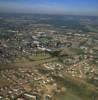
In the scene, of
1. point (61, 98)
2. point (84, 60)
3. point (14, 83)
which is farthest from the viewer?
point (84, 60)

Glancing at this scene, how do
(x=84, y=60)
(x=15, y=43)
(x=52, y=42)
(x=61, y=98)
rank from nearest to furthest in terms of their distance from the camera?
(x=61, y=98)
(x=84, y=60)
(x=15, y=43)
(x=52, y=42)

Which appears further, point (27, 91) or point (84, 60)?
point (84, 60)

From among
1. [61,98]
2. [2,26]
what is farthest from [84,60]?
[2,26]

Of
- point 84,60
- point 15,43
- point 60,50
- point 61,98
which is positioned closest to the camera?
point 61,98

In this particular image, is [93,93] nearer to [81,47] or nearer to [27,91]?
[27,91]

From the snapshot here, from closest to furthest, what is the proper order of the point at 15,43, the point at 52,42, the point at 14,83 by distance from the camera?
the point at 14,83 → the point at 15,43 → the point at 52,42

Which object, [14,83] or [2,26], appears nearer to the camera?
[14,83]

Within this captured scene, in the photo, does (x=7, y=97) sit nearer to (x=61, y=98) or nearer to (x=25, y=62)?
(x=61, y=98)

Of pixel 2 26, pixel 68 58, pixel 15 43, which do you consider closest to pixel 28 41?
pixel 15 43
